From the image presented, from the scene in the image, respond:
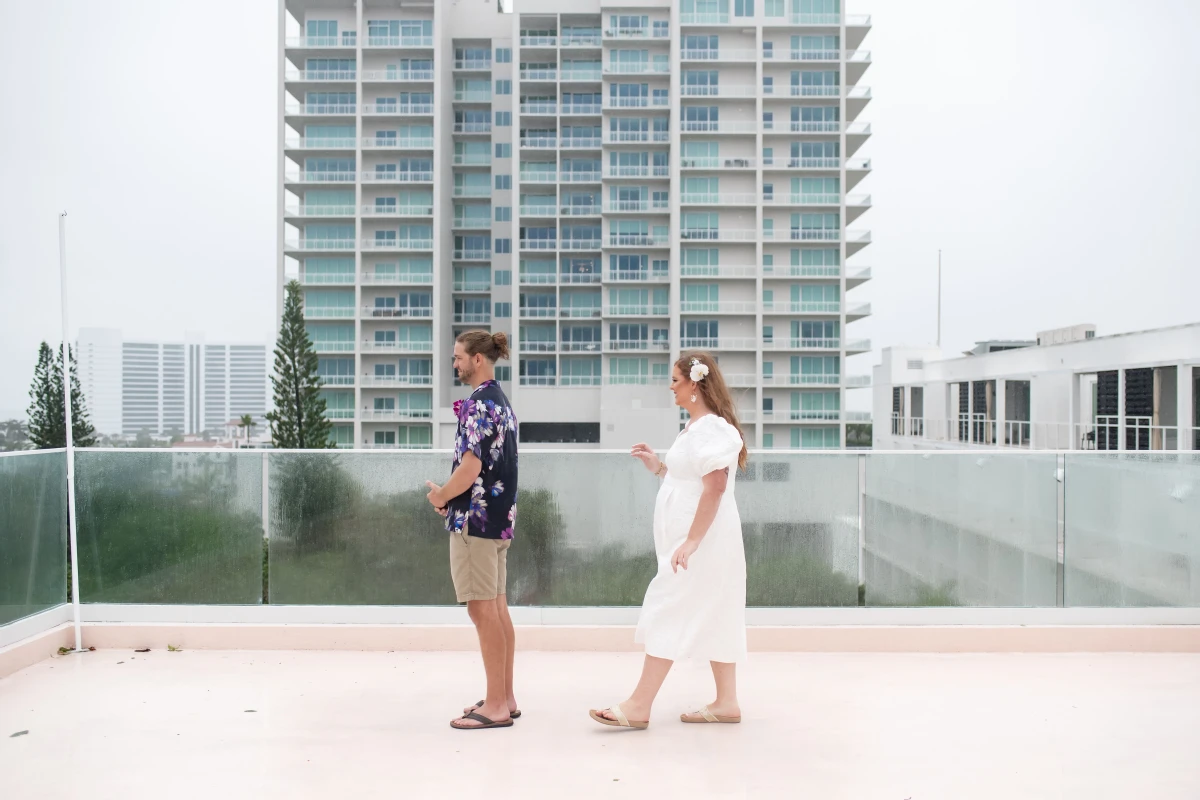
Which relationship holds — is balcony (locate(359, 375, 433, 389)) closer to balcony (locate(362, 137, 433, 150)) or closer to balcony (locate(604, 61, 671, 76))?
balcony (locate(362, 137, 433, 150))

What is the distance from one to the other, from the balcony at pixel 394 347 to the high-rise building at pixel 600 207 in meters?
0.08

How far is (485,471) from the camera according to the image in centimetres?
287

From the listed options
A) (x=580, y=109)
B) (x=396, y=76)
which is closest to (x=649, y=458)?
(x=580, y=109)

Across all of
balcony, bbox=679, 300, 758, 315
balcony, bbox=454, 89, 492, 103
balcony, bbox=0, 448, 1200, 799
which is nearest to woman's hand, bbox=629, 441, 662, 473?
balcony, bbox=0, 448, 1200, 799

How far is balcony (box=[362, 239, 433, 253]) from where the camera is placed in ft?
138

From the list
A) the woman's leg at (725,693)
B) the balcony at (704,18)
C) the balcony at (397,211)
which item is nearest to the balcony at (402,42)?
the balcony at (397,211)

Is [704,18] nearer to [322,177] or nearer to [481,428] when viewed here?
[322,177]

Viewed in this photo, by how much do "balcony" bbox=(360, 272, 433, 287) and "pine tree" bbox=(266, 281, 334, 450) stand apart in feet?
14.7

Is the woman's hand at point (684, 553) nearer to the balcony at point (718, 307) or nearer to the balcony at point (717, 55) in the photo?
the balcony at point (718, 307)

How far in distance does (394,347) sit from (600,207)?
39.7 ft

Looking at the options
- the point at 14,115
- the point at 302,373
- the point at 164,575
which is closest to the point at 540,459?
the point at 164,575

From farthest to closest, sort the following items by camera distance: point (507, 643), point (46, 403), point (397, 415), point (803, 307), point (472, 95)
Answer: point (472, 95) → point (397, 415) → point (803, 307) → point (46, 403) → point (507, 643)

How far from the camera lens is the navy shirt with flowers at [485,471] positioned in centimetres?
284

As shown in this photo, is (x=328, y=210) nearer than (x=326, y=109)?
Yes
